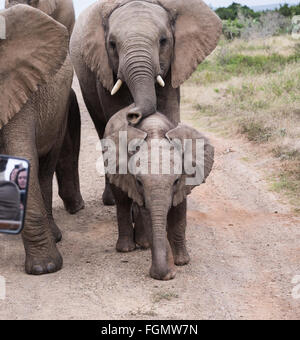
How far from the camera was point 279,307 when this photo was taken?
14.6ft

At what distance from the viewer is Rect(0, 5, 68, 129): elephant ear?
476cm

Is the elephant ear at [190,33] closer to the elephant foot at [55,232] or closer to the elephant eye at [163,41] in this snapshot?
the elephant eye at [163,41]

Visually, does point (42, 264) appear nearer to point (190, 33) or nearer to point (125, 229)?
point (125, 229)

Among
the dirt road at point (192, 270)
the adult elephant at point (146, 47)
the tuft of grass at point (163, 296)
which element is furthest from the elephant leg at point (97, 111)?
the tuft of grass at point (163, 296)

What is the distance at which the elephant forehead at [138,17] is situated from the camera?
537 cm

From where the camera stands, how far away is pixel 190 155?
4996 mm

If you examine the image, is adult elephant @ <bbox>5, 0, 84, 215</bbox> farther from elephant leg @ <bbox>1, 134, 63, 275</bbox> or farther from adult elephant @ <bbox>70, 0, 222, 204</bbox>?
elephant leg @ <bbox>1, 134, 63, 275</bbox>

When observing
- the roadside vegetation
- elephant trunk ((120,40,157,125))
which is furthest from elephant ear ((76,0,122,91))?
the roadside vegetation

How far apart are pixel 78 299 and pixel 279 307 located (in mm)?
A: 1199

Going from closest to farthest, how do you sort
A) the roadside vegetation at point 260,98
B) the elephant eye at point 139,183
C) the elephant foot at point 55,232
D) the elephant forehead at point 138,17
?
the elephant eye at point 139,183 < the elephant forehead at point 138,17 < the elephant foot at point 55,232 < the roadside vegetation at point 260,98

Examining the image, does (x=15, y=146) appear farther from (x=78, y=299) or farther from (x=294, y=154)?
(x=294, y=154)

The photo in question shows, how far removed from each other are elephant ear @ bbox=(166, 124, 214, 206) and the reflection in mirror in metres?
2.28

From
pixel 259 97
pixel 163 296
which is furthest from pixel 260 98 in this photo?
pixel 163 296
